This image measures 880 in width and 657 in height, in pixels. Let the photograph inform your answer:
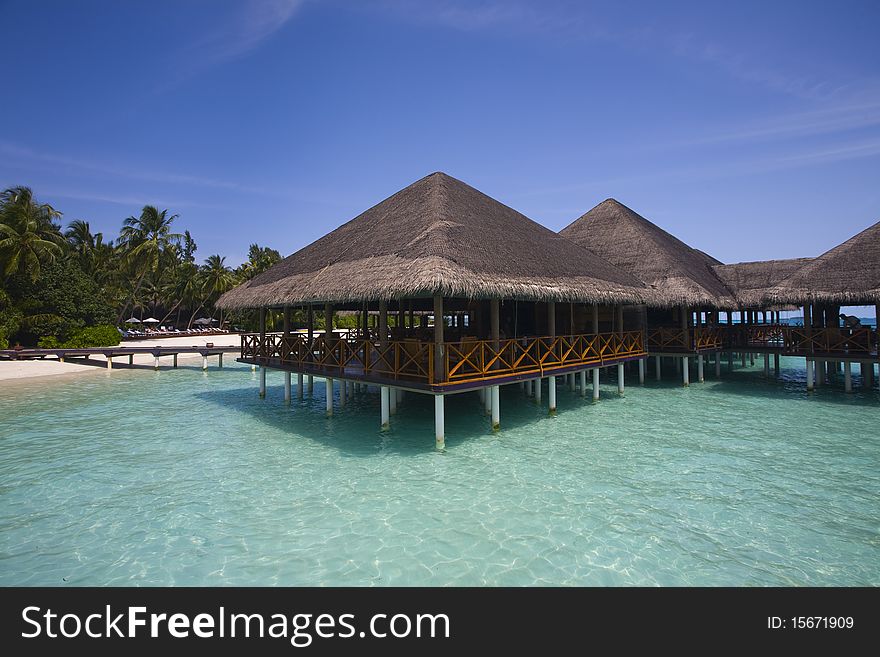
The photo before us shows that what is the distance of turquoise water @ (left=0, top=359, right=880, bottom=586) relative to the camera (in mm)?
5215

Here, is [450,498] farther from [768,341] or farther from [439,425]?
[768,341]

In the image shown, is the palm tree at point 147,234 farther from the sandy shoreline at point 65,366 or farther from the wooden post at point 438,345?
the wooden post at point 438,345

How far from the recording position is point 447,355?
9.54 metres

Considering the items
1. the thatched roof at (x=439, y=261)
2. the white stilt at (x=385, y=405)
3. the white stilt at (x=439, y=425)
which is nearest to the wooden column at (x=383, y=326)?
the thatched roof at (x=439, y=261)

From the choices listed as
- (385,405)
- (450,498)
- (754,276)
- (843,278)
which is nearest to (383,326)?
(385,405)

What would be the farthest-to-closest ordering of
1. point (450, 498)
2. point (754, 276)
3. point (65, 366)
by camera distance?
1. point (65, 366)
2. point (754, 276)
3. point (450, 498)

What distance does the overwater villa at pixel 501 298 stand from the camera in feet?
33.4

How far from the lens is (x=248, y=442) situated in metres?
10.5

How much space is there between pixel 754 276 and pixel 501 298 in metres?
16.3

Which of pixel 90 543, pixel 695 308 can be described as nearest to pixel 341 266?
pixel 90 543
